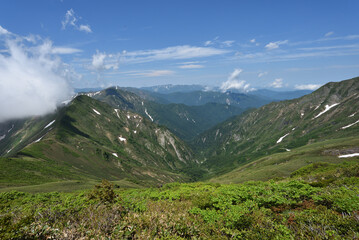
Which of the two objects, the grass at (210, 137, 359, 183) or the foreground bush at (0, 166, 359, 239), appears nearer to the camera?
the foreground bush at (0, 166, 359, 239)

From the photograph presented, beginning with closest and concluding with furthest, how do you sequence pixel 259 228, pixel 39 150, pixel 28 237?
pixel 28 237
pixel 259 228
pixel 39 150

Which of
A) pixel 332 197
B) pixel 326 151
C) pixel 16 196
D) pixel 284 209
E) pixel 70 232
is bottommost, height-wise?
pixel 326 151

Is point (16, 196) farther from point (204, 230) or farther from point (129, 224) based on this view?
point (204, 230)

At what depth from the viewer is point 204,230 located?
17578 millimetres

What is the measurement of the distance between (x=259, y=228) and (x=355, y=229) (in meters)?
6.99

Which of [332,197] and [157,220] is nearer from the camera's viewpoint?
[157,220]

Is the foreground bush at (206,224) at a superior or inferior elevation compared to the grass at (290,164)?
superior

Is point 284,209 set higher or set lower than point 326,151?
higher

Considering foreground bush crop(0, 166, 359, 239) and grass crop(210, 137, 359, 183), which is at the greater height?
foreground bush crop(0, 166, 359, 239)

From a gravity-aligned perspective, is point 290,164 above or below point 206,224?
below

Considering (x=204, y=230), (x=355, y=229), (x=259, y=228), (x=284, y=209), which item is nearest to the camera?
(x=355, y=229)

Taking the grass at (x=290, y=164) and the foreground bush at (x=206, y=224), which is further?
the grass at (x=290, y=164)

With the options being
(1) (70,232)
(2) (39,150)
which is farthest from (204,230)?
(2) (39,150)

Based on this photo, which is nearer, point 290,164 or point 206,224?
point 206,224
